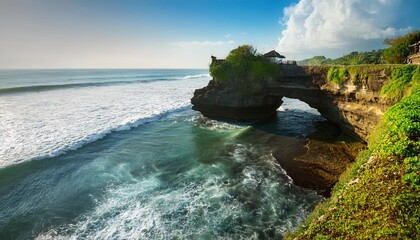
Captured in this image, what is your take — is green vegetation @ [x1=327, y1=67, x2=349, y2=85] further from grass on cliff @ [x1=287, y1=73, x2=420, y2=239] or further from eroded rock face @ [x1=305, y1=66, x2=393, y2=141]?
grass on cliff @ [x1=287, y1=73, x2=420, y2=239]

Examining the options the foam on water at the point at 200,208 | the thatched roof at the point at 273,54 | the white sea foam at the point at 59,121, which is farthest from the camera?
the thatched roof at the point at 273,54

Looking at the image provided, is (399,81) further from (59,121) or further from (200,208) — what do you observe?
(59,121)

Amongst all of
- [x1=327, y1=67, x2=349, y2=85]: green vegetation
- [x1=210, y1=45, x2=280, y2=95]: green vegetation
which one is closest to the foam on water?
[x1=327, y1=67, x2=349, y2=85]: green vegetation

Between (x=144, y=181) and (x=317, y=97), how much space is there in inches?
737

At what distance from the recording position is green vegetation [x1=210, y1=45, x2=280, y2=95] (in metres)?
26.4

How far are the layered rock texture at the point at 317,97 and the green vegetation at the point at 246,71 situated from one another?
57 cm

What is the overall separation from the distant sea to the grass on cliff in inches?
156

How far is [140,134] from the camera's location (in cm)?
2284

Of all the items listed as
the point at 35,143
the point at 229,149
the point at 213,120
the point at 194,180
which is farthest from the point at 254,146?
the point at 35,143

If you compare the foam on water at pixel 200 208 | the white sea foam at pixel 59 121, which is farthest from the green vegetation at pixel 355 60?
the foam on water at pixel 200 208

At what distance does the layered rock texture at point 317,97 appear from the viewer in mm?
18531

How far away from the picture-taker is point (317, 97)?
80.2ft

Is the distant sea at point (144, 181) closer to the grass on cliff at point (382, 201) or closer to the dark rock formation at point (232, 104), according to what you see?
the dark rock formation at point (232, 104)

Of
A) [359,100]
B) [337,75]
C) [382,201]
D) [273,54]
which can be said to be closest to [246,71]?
[273,54]
